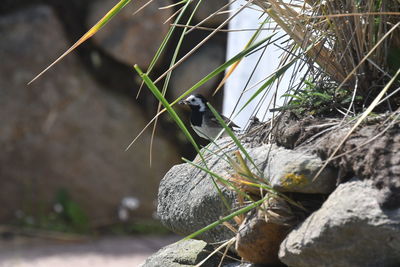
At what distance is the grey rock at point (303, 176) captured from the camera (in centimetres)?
156

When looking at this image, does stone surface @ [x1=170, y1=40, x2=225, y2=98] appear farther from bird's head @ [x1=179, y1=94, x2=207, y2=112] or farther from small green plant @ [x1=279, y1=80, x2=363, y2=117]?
small green plant @ [x1=279, y1=80, x2=363, y2=117]

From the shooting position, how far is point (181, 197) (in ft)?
6.87

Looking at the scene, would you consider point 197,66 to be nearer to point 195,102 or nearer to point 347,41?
point 195,102

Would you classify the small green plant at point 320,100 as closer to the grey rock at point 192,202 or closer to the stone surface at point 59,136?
the grey rock at point 192,202

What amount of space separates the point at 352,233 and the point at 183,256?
845mm

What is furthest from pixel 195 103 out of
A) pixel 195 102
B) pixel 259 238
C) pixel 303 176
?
pixel 303 176

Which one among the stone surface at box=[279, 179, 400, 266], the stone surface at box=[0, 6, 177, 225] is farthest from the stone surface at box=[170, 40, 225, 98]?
the stone surface at box=[279, 179, 400, 266]

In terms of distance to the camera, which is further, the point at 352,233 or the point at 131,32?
the point at 131,32

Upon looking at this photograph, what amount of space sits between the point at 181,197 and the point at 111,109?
17.4 feet

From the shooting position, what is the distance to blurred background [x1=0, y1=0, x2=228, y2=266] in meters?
7.02

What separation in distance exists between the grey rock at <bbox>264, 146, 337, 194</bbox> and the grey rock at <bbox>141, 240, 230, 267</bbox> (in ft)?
1.93

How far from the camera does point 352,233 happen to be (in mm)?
1399

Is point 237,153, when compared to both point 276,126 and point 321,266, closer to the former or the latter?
point 276,126

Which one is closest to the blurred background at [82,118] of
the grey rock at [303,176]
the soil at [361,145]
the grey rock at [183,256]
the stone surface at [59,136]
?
the stone surface at [59,136]
